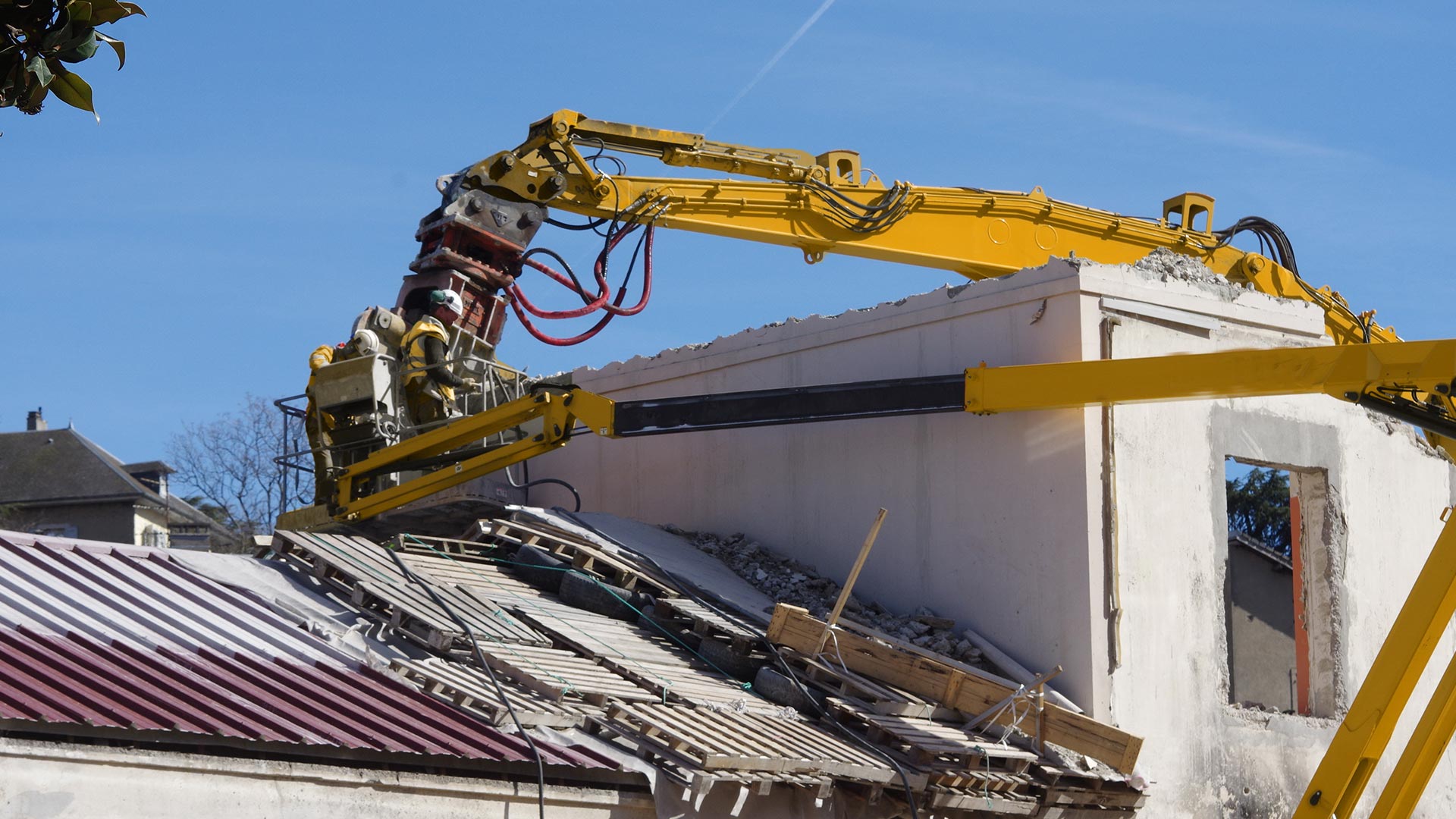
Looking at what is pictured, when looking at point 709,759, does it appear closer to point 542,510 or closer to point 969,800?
point 969,800

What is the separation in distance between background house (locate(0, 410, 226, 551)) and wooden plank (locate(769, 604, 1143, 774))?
3089 centimetres

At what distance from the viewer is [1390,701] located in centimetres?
1178

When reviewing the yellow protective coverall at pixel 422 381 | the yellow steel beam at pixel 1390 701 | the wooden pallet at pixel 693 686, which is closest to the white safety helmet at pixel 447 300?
the yellow protective coverall at pixel 422 381

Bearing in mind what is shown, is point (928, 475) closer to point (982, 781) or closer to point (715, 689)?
point (715, 689)

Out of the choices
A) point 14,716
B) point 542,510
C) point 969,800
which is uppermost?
point 542,510

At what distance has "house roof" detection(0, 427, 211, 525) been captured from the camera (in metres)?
43.4

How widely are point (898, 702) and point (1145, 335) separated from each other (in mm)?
4323

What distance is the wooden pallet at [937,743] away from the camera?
12555 millimetres

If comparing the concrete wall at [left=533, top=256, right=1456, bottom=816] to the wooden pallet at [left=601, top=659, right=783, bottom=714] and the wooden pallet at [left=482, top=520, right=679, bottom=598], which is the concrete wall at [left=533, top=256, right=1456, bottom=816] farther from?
the wooden pallet at [left=601, top=659, right=783, bottom=714]

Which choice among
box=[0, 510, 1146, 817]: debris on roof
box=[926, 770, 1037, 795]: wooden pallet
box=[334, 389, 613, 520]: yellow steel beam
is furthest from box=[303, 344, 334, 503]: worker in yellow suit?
box=[926, 770, 1037, 795]: wooden pallet

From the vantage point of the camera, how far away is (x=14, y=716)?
8.47 metres

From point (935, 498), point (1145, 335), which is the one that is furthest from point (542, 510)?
point (1145, 335)

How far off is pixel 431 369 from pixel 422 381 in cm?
15

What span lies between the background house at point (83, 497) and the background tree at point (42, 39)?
3947cm
